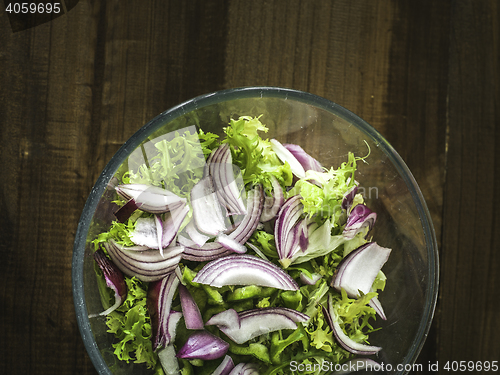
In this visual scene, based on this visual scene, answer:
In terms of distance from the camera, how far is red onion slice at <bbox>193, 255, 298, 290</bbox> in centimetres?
A: 70

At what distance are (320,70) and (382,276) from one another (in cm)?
52

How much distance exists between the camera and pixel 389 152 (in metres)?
0.79

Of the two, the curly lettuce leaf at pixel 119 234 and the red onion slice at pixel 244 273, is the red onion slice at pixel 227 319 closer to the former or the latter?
the red onion slice at pixel 244 273

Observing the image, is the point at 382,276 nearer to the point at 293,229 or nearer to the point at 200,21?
the point at 293,229

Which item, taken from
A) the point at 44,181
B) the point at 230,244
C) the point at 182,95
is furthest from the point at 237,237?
the point at 44,181

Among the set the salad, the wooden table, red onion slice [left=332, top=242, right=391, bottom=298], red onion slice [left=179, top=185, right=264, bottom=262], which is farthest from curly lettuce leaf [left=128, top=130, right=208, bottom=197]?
red onion slice [left=332, top=242, right=391, bottom=298]

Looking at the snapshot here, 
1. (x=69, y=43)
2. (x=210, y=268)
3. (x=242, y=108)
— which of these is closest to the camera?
(x=210, y=268)

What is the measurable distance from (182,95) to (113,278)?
1.54 ft

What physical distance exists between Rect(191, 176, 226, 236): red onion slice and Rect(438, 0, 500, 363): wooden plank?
65 centimetres

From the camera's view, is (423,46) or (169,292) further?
(423,46)

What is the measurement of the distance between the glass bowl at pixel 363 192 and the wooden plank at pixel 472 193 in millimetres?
270

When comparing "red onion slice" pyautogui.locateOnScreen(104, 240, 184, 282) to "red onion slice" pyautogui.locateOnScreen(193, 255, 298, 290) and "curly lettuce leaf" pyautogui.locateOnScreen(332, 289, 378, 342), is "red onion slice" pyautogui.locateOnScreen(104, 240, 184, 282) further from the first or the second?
"curly lettuce leaf" pyautogui.locateOnScreen(332, 289, 378, 342)

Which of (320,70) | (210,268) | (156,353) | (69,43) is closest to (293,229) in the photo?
(210,268)

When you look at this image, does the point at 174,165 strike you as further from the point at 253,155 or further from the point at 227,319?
the point at 227,319
